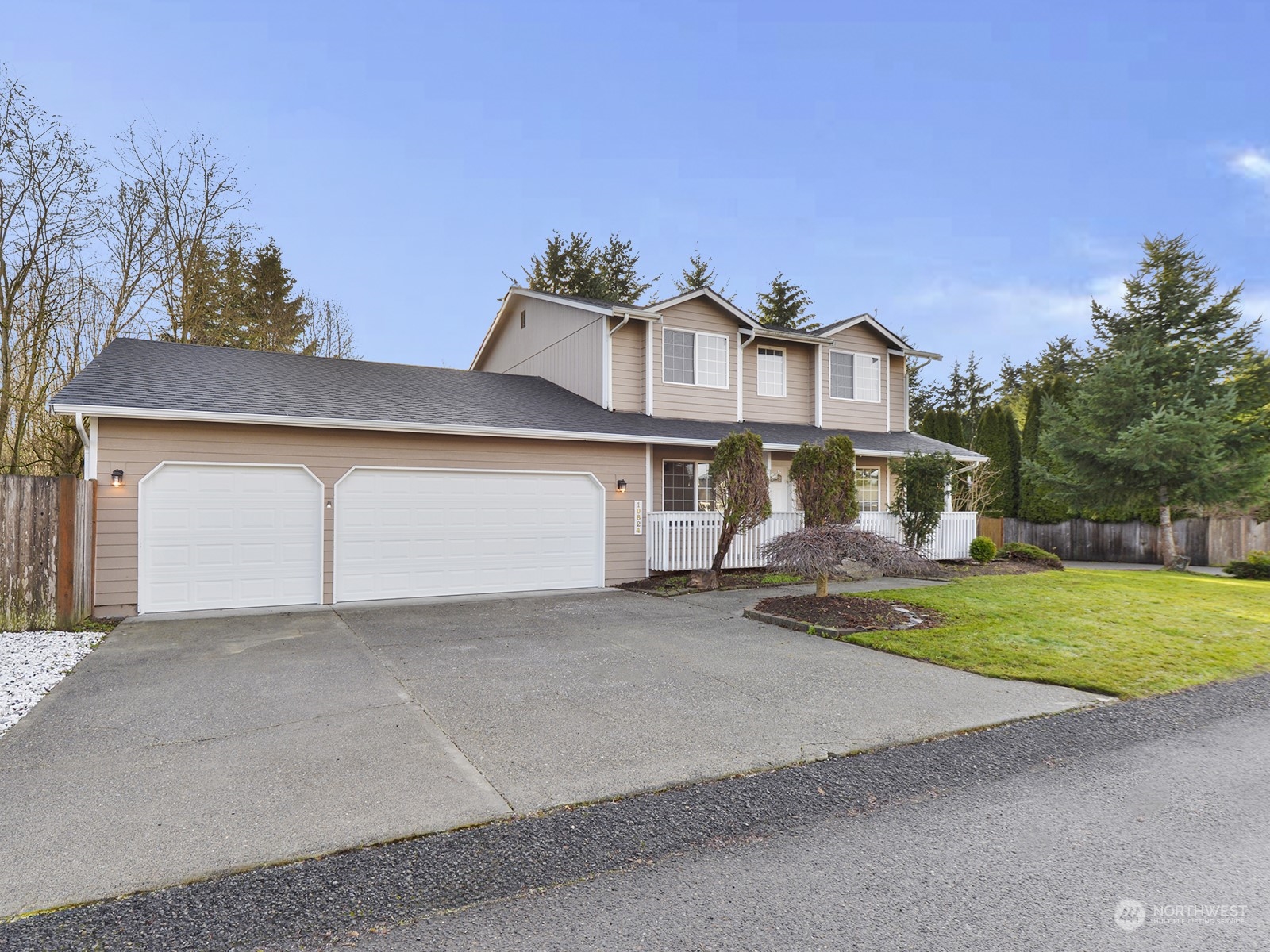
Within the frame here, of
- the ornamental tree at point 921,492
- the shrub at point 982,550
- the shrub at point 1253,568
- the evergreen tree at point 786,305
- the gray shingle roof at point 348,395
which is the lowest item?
the shrub at point 1253,568

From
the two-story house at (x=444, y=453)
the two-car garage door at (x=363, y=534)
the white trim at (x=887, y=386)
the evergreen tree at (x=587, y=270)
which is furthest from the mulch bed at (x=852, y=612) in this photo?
the evergreen tree at (x=587, y=270)

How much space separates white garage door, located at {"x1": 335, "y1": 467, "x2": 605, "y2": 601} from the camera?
31.6 ft

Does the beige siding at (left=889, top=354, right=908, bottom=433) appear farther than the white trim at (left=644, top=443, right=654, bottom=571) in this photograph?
Yes

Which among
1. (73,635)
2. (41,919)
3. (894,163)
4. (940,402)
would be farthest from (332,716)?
(940,402)

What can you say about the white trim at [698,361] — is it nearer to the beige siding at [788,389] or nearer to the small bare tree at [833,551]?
the beige siding at [788,389]

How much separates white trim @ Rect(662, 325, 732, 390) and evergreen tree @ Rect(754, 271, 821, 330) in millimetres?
16967

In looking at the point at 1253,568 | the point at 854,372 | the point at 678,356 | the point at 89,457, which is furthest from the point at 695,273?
the point at 89,457

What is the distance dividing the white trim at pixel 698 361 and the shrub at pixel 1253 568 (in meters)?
12.4

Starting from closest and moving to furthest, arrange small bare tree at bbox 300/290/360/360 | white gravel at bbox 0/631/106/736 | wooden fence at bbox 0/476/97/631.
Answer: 1. white gravel at bbox 0/631/106/736
2. wooden fence at bbox 0/476/97/631
3. small bare tree at bbox 300/290/360/360

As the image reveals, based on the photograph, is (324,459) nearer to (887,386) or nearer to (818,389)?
(818,389)

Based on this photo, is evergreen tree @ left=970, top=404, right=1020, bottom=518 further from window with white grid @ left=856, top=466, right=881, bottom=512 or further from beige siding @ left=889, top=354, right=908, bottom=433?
window with white grid @ left=856, top=466, right=881, bottom=512

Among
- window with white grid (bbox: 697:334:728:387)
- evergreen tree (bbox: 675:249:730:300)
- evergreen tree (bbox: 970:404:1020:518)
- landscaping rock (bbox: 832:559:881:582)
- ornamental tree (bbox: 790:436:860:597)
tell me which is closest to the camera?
ornamental tree (bbox: 790:436:860:597)

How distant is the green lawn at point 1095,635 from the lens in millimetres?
5766

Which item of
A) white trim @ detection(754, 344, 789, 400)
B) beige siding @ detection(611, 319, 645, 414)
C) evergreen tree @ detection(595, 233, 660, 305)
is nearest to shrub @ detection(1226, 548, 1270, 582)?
white trim @ detection(754, 344, 789, 400)
